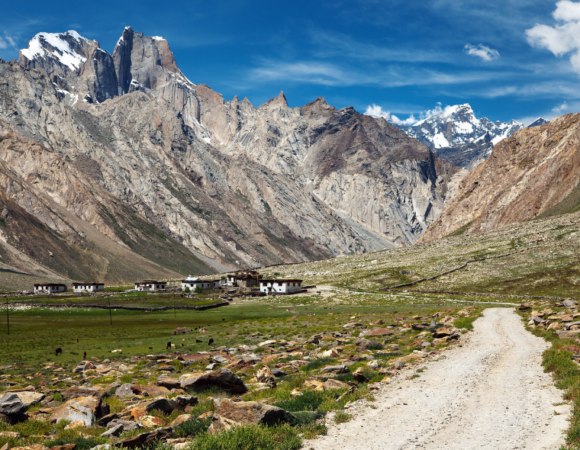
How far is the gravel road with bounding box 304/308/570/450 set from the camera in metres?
13.7

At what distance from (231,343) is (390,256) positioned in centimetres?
12072

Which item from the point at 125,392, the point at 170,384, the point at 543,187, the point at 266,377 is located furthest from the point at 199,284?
the point at 543,187

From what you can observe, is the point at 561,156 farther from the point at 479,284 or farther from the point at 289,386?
the point at 289,386

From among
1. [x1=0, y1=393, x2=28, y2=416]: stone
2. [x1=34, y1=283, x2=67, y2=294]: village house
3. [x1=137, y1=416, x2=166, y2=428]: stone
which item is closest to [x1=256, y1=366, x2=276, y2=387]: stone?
[x1=137, y1=416, x2=166, y2=428]: stone

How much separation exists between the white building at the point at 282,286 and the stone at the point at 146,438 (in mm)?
95792

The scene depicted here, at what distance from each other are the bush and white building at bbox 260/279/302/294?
9651 cm

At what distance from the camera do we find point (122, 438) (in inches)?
560

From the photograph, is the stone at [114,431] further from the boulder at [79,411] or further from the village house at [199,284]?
the village house at [199,284]

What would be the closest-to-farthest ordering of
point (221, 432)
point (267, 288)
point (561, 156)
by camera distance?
point (221, 432) < point (267, 288) < point (561, 156)

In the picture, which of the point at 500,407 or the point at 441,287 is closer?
the point at 500,407

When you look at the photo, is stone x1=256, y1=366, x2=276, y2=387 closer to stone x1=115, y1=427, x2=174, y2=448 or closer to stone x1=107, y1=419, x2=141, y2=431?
stone x1=107, y1=419, x2=141, y2=431

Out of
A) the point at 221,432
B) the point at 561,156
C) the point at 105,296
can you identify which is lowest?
the point at 105,296

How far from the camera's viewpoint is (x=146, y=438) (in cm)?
1373

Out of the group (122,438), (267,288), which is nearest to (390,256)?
(267,288)
